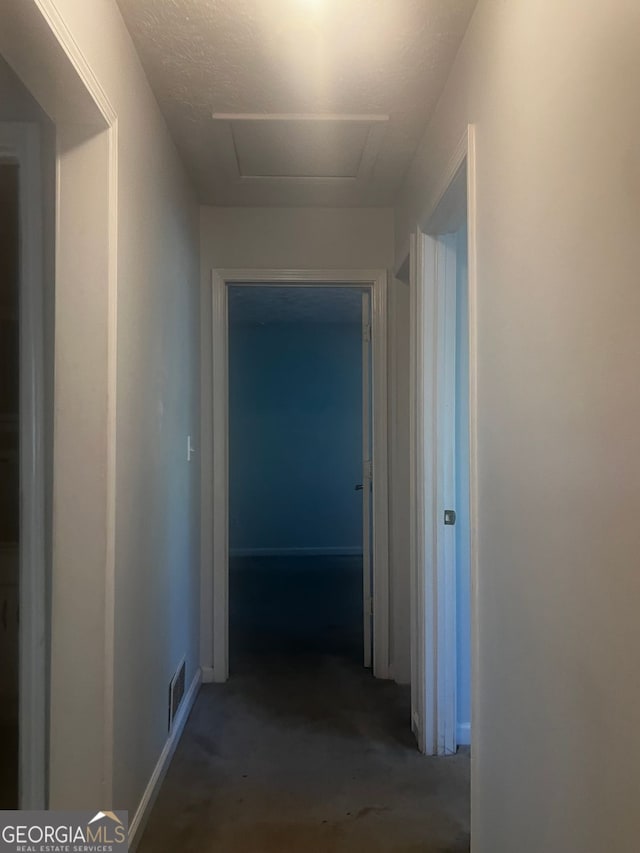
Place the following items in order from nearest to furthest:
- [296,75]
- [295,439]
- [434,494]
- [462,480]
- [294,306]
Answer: [296,75]
[434,494]
[462,480]
[294,306]
[295,439]

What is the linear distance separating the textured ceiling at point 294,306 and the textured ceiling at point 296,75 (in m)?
1.42

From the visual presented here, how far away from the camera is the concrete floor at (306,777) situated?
1.82m

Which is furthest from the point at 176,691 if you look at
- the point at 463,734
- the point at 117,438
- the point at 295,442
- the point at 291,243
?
the point at 295,442

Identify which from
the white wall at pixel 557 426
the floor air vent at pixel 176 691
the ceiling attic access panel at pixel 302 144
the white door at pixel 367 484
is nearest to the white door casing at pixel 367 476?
the white door at pixel 367 484

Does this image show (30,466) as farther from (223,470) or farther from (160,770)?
(223,470)

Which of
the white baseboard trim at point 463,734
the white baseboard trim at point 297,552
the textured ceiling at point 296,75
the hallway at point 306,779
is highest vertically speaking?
the textured ceiling at point 296,75

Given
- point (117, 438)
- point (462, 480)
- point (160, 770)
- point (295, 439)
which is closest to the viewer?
point (117, 438)

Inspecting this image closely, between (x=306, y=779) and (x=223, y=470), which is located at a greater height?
(x=223, y=470)

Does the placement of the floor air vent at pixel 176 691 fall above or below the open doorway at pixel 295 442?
below

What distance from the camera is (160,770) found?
2080mm

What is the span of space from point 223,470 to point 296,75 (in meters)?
1.87

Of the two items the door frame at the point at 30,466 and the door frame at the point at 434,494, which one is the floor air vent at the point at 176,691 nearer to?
the door frame at the point at 30,466

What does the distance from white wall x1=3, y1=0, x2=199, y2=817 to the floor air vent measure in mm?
119

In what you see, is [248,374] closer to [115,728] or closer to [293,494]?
[293,494]
